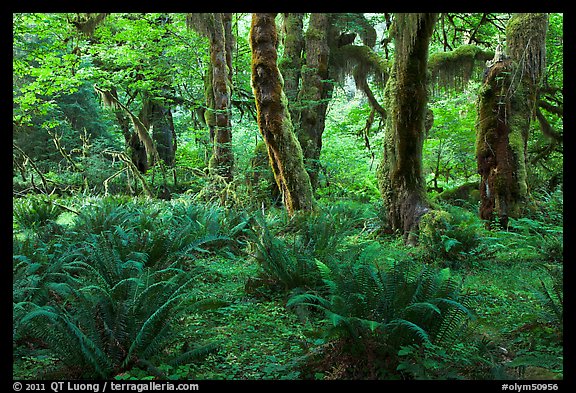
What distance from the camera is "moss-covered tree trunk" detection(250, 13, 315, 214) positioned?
679 cm

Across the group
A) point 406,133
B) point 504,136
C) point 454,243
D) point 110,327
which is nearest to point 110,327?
point 110,327

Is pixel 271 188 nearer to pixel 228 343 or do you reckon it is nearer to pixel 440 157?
pixel 440 157

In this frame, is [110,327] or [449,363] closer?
[449,363]

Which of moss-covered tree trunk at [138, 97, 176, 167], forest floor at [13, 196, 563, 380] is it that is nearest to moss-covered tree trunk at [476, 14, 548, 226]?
forest floor at [13, 196, 563, 380]

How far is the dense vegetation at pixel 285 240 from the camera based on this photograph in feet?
8.91

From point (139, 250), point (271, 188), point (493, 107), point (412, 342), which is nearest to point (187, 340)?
point (412, 342)

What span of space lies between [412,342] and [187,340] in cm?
162

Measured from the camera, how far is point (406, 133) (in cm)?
661

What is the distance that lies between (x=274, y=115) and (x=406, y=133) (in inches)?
87.3

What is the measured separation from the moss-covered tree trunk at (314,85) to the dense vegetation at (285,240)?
0.14 feet

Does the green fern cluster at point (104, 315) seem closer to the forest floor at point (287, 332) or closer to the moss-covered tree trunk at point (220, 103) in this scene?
the forest floor at point (287, 332)

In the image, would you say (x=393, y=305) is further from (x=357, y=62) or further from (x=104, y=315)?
(x=357, y=62)

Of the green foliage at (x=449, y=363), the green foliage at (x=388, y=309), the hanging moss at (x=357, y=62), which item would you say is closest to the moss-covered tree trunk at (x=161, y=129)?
the hanging moss at (x=357, y=62)

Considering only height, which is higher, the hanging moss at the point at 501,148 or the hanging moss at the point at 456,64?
the hanging moss at the point at 456,64
